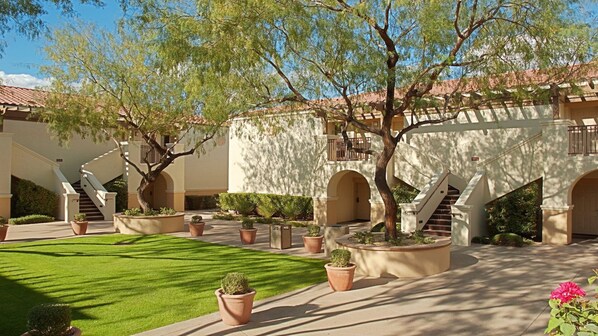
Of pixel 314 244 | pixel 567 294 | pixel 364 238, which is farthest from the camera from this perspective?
pixel 314 244

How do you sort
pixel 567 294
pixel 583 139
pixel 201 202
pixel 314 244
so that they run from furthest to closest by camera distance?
pixel 201 202
pixel 583 139
pixel 314 244
pixel 567 294

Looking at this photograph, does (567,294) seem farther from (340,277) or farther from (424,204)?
(424,204)

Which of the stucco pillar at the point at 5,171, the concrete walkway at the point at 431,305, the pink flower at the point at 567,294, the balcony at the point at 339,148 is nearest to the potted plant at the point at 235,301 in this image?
the concrete walkway at the point at 431,305

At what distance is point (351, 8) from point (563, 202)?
34.6 ft

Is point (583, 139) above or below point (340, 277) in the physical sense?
above

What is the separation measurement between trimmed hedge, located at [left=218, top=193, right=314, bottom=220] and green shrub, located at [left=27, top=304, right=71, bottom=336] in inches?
713

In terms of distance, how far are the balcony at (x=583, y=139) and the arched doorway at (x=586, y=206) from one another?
2914 mm

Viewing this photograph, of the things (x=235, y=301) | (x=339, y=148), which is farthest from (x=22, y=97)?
(x=235, y=301)

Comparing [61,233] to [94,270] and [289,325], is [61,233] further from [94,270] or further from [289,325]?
[289,325]

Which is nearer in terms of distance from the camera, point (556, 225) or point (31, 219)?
point (556, 225)

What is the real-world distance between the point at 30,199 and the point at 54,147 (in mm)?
3826

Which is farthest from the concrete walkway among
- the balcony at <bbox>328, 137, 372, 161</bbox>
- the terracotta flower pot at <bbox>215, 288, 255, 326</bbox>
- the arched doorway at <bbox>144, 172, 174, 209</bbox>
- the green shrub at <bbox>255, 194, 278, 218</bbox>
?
the arched doorway at <bbox>144, 172, 174, 209</bbox>

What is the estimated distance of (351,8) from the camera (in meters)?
10.7

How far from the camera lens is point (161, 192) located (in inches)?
1185
